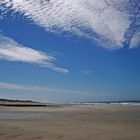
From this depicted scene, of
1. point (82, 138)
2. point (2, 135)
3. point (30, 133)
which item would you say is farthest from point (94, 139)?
point (2, 135)

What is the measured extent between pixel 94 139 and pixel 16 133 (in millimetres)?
3402

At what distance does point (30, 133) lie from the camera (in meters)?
11.9

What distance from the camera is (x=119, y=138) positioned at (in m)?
11.1

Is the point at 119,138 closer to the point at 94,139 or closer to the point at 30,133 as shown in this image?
the point at 94,139

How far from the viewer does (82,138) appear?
36.1 ft

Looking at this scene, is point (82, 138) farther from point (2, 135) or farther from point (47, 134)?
point (2, 135)

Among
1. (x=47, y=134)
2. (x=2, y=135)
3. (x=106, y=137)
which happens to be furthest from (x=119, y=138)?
(x=2, y=135)

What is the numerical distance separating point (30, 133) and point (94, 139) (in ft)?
9.32

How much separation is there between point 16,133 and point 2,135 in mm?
691

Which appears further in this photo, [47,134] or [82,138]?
[47,134]

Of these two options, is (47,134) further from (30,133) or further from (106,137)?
(106,137)

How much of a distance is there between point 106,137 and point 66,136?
1.63 meters

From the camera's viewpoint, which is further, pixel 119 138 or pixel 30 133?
pixel 30 133

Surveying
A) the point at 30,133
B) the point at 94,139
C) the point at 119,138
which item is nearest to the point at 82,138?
the point at 94,139
